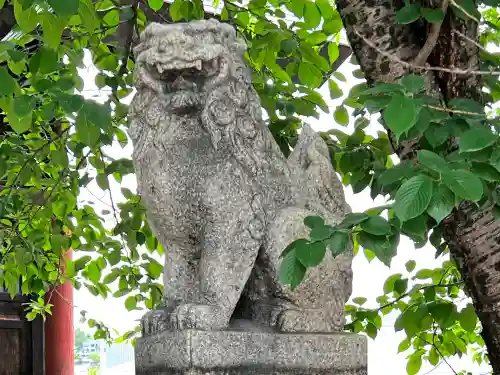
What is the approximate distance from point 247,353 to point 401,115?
667mm

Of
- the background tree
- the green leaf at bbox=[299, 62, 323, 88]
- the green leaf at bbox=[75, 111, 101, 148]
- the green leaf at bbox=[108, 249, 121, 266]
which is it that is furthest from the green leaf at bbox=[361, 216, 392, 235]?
the green leaf at bbox=[108, 249, 121, 266]

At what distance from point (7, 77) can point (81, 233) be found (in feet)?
4.54

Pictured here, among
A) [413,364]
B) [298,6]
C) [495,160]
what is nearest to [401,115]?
[495,160]

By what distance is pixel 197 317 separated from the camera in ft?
5.60

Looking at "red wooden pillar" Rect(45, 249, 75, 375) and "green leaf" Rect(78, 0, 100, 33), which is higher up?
"green leaf" Rect(78, 0, 100, 33)

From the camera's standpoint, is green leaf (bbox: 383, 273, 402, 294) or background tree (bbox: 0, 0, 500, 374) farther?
green leaf (bbox: 383, 273, 402, 294)

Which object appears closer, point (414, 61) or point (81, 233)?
point (414, 61)

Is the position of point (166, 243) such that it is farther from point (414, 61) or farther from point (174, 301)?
point (414, 61)

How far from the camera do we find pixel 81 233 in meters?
3.33

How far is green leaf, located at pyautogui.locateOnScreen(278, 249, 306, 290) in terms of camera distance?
4.91 feet

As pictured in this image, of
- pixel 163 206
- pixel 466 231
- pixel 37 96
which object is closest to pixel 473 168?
pixel 466 231

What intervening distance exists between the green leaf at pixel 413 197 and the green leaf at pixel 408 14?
2.10 ft

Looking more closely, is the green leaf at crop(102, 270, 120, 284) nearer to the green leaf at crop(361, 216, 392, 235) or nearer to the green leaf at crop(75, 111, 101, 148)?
the green leaf at crop(75, 111, 101, 148)

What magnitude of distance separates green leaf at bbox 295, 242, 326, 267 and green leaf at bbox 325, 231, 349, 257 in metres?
0.02
